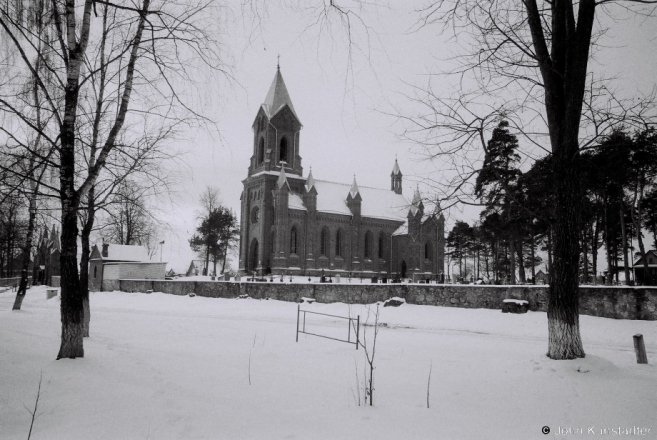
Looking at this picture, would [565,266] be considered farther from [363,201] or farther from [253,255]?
[363,201]

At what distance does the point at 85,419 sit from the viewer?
196 inches

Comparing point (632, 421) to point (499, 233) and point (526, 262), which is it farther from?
point (526, 262)

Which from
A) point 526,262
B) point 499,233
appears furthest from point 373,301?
point 526,262

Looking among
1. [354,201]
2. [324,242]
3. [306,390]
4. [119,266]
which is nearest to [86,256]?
[306,390]

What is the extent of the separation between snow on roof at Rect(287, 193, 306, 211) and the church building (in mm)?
49

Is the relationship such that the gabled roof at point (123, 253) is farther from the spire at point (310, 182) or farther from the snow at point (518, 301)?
the snow at point (518, 301)

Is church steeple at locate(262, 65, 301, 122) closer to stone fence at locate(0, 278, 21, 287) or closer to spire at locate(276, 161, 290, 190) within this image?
spire at locate(276, 161, 290, 190)

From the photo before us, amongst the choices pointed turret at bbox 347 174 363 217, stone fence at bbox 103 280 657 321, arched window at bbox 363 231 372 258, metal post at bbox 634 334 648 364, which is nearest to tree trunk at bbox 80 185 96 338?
metal post at bbox 634 334 648 364

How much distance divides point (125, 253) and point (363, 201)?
31.0 m

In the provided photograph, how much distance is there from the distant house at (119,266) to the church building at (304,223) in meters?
11.2

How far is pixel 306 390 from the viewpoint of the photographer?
6.40 meters

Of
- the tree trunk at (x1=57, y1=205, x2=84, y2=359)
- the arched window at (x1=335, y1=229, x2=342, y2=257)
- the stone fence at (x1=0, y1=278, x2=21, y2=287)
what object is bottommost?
the stone fence at (x1=0, y1=278, x2=21, y2=287)

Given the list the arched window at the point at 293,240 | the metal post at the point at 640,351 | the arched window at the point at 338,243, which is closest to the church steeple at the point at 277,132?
the arched window at the point at 293,240

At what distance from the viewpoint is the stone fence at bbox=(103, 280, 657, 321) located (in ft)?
53.0
